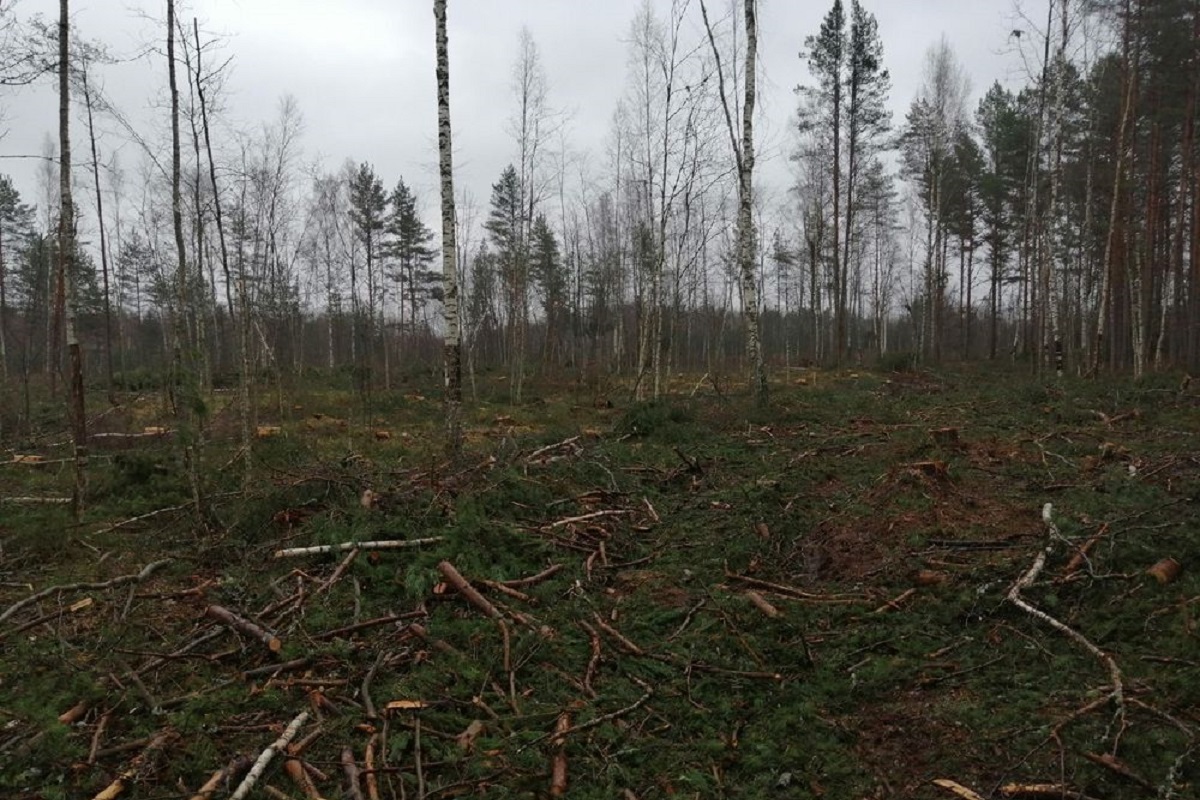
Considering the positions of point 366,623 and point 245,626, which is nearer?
point 245,626

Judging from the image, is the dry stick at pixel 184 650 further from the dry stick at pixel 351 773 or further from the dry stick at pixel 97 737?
the dry stick at pixel 351 773

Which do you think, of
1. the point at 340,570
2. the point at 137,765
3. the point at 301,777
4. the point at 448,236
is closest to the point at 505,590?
the point at 340,570

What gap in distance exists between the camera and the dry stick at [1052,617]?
331cm

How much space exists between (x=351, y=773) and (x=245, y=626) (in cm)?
177

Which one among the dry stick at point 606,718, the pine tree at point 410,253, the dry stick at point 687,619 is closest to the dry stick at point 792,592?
the dry stick at point 687,619

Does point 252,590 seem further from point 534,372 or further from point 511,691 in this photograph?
point 534,372

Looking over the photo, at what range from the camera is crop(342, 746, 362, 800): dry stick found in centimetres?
320

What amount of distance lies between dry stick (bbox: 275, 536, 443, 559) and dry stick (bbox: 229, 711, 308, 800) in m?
2.04

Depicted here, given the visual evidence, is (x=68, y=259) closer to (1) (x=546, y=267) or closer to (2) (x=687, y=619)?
(2) (x=687, y=619)

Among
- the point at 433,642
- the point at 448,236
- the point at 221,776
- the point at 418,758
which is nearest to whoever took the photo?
the point at 221,776

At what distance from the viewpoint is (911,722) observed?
358cm

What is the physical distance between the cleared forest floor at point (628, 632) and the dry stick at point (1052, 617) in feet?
0.08

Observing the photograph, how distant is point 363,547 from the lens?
18.8 ft

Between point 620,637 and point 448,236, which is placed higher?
point 448,236
